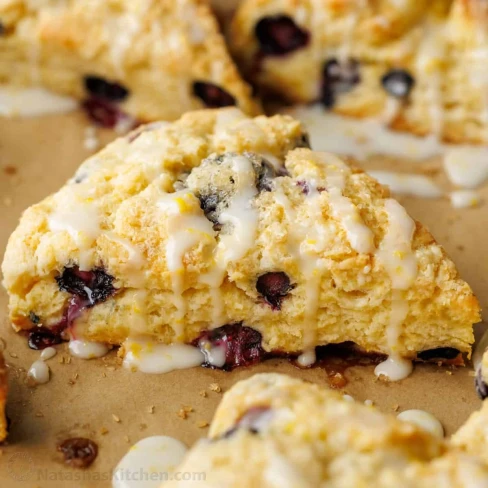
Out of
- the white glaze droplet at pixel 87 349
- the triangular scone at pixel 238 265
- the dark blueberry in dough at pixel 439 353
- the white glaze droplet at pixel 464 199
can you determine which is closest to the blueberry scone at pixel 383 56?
the white glaze droplet at pixel 464 199

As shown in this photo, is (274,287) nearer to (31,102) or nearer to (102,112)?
(102,112)

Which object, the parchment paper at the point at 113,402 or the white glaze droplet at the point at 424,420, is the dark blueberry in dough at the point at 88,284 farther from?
the white glaze droplet at the point at 424,420

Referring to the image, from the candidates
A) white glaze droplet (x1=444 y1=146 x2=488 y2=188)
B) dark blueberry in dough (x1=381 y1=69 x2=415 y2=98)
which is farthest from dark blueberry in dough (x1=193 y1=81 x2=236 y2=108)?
white glaze droplet (x1=444 y1=146 x2=488 y2=188)

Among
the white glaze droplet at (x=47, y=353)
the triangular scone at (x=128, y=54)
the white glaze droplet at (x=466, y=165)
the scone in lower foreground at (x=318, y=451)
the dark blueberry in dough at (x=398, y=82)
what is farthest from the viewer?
the dark blueberry in dough at (x=398, y=82)

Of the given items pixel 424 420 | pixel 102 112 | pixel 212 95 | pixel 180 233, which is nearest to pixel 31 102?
pixel 102 112

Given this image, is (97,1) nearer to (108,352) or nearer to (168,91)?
(168,91)

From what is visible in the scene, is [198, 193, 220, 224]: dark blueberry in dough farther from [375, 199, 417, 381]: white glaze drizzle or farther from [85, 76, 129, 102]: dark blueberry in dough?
[85, 76, 129, 102]: dark blueberry in dough
